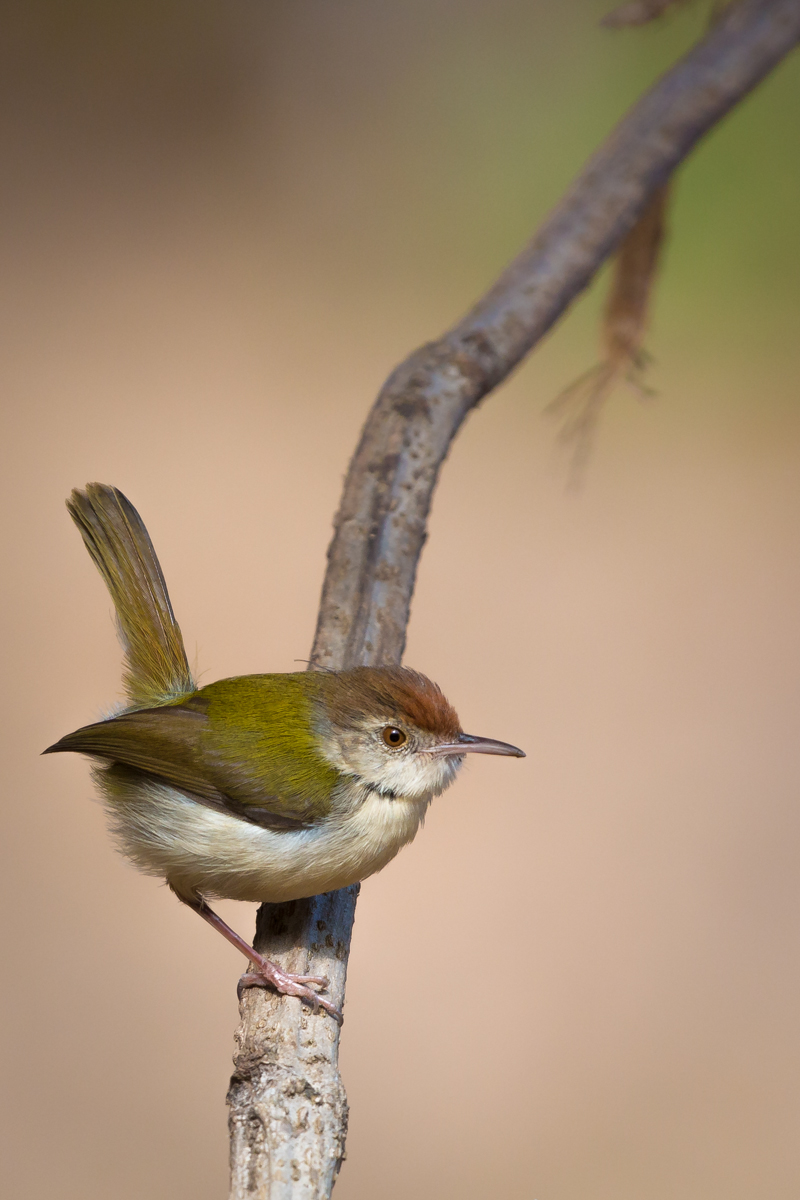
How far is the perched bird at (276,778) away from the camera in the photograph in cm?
128

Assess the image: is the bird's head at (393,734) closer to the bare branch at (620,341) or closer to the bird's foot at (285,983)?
the bird's foot at (285,983)

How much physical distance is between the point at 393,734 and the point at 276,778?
7.1 inches

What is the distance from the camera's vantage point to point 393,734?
1.35 meters

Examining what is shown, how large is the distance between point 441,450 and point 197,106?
5.70 feet

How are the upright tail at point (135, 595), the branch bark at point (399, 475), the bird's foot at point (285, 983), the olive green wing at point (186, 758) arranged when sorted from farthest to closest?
the upright tail at point (135, 595) → the olive green wing at point (186, 758) → the bird's foot at point (285, 983) → the branch bark at point (399, 475)

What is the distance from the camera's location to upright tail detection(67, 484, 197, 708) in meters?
1.58

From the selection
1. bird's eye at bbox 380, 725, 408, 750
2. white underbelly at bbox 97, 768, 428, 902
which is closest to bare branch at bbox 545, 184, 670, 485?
bird's eye at bbox 380, 725, 408, 750

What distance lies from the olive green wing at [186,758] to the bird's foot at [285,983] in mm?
185

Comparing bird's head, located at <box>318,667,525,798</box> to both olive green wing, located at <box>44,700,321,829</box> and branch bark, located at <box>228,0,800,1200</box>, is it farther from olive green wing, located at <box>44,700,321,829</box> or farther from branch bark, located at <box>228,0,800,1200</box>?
branch bark, located at <box>228,0,800,1200</box>

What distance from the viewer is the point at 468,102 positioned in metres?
2.99

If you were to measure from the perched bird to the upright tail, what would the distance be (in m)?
0.11

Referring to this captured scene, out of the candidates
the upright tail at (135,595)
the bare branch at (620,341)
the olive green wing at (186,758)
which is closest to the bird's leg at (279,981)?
the olive green wing at (186,758)

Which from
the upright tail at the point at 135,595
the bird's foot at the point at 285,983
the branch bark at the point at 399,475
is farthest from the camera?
the upright tail at the point at 135,595

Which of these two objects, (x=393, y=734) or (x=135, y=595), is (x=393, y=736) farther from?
(x=135, y=595)
